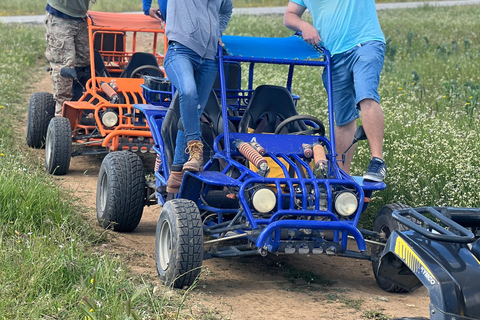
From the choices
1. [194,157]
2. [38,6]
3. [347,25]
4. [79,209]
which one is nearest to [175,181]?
[194,157]

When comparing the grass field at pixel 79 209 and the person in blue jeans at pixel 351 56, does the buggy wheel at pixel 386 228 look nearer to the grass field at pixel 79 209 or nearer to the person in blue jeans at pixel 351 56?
the person in blue jeans at pixel 351 56

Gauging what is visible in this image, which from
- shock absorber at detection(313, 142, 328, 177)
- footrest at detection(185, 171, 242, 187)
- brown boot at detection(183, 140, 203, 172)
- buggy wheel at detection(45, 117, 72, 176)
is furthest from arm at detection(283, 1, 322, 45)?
buggy wheel at detection(45, 117, 72, 176)

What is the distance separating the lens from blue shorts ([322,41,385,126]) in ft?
17.0

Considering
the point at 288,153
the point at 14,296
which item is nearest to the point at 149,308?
the point at 14,296

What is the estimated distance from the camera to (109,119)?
302 inches

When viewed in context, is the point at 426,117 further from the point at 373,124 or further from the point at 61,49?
the point at 61,49

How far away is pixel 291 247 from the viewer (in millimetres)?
4281

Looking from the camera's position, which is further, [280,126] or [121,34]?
[121,34]

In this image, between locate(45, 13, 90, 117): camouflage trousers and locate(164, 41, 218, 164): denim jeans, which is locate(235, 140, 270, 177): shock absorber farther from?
locate(45, 13, 90, 117): camouflage trousers

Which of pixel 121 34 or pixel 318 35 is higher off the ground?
pixel 318 35

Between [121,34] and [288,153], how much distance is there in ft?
16.2

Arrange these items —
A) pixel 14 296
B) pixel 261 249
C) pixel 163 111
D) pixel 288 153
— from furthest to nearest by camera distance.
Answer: pixel 163 111, pixel 288 153, pixel 261 249, pixel 14 296

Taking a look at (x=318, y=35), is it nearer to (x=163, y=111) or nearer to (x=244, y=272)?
(x=163, y=111)

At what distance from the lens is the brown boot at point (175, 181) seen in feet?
16.3
